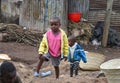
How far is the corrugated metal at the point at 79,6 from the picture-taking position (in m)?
14.1

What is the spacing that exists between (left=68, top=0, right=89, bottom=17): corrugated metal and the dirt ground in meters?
1.33

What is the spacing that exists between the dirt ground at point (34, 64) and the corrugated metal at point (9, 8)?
155 cm

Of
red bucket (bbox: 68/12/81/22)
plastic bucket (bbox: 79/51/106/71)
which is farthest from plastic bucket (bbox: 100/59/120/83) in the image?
red bucket (bbox: 68/12/81/22)

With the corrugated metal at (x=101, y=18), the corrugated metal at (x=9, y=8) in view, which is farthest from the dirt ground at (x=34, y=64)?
the corrugated metal at (x=9, y=8)

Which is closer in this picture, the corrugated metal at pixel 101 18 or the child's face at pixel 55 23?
the child's face at pixel 55 23

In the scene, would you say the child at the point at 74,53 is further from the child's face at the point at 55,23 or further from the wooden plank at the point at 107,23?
the wooden plank at the point at 107,23

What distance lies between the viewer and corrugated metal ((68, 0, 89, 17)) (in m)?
14.1

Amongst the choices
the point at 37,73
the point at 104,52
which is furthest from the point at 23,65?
the point at 104,52

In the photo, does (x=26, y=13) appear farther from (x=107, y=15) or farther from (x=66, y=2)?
(x=107, y=15)

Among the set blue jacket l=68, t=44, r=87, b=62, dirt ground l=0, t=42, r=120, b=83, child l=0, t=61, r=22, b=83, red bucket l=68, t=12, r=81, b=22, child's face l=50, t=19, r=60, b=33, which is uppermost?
child's face l=50, t=19, r=60, b=33

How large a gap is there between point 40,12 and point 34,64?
2.96 meters

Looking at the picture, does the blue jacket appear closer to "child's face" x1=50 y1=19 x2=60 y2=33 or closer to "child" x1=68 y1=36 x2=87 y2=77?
"child" x1=68 y1=36 x2=87 y2=77

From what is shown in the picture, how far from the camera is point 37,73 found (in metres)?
9.84

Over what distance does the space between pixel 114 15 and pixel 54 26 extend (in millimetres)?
5644
